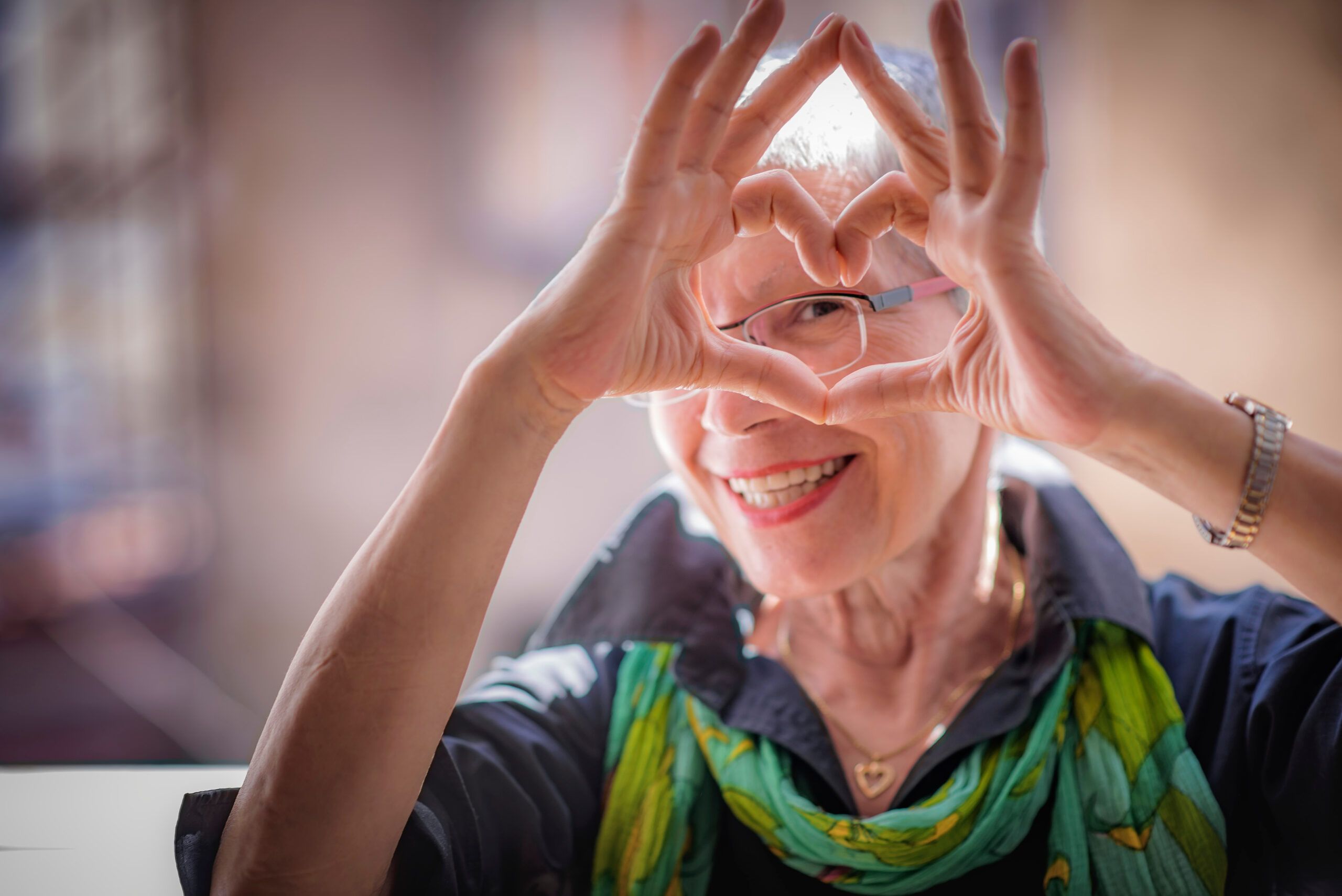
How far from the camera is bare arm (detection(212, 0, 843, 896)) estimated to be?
0.85m

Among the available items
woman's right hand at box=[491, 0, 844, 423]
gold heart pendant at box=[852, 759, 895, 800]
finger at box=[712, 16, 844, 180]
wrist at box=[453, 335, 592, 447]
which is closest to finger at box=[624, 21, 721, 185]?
woman's right hand at box=[491, 0, 844, 423]

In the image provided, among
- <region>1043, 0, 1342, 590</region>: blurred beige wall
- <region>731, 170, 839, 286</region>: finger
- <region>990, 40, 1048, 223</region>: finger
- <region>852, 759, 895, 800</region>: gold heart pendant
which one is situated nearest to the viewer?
<region>990, 40, 1048, 223</region>: finger

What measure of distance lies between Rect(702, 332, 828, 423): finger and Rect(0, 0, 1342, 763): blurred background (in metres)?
2.41

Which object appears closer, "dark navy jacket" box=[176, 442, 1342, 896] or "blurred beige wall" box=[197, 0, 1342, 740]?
"dark navy jacket" box=[176, 442, 1342, 896]

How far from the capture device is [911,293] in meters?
1.11

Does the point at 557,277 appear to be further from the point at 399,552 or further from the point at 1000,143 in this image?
the point at 1000,143

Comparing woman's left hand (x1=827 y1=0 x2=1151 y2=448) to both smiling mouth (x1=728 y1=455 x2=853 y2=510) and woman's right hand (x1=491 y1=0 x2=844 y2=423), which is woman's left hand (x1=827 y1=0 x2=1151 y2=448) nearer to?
woman's right hand (x1=491 y1=0 x2=844 y2=423)

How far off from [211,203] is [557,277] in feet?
10.4

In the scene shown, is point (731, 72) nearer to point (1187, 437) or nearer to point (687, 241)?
point (687, 241)

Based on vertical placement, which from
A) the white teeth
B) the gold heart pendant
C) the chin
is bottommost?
the gold heart pendant

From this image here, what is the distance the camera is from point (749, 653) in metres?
1.36

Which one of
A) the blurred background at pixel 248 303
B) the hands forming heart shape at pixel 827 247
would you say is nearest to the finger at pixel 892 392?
the hands forming heart shape at pixel 827 247

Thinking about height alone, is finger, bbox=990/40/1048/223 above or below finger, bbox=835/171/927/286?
above

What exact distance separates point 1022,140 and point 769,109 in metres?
0.28
